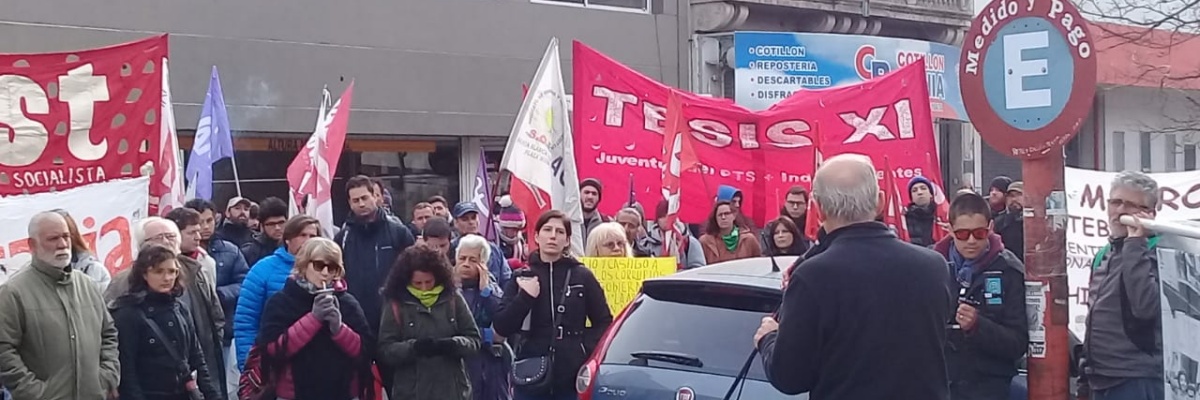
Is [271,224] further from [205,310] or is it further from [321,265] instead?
[321,265]

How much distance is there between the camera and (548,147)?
36.3 feet

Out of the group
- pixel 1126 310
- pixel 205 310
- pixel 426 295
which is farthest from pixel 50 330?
pixel 1126 310

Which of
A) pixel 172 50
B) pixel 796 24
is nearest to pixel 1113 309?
pixel 172 50

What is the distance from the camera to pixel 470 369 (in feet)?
27.2

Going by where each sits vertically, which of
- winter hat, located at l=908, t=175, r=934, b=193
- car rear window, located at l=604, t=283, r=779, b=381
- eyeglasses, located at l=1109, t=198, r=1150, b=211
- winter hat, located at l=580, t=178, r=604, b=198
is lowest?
car rear window, located at l=604, t=283, r=779, b=381

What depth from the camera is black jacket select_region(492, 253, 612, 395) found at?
7.96m

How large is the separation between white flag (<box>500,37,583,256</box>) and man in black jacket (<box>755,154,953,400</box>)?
5886 millimetres

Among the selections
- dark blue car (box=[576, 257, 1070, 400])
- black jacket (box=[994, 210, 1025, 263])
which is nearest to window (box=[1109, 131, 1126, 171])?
black jacket (box=[994, 210, 1025, 263])

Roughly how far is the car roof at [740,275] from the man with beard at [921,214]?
5178mm

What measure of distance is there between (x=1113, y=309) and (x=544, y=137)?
5726 mm

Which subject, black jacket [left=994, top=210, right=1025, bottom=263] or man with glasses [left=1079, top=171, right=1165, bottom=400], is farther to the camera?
black jacket [left=994, top=210, right=1025, bottom=263]

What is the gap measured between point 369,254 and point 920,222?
469 cm

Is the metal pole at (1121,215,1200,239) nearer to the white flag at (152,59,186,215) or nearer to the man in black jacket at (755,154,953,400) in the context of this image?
the man in black jacket at (755,154,953,400)

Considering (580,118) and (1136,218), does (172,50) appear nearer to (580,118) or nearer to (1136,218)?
(580,118)
